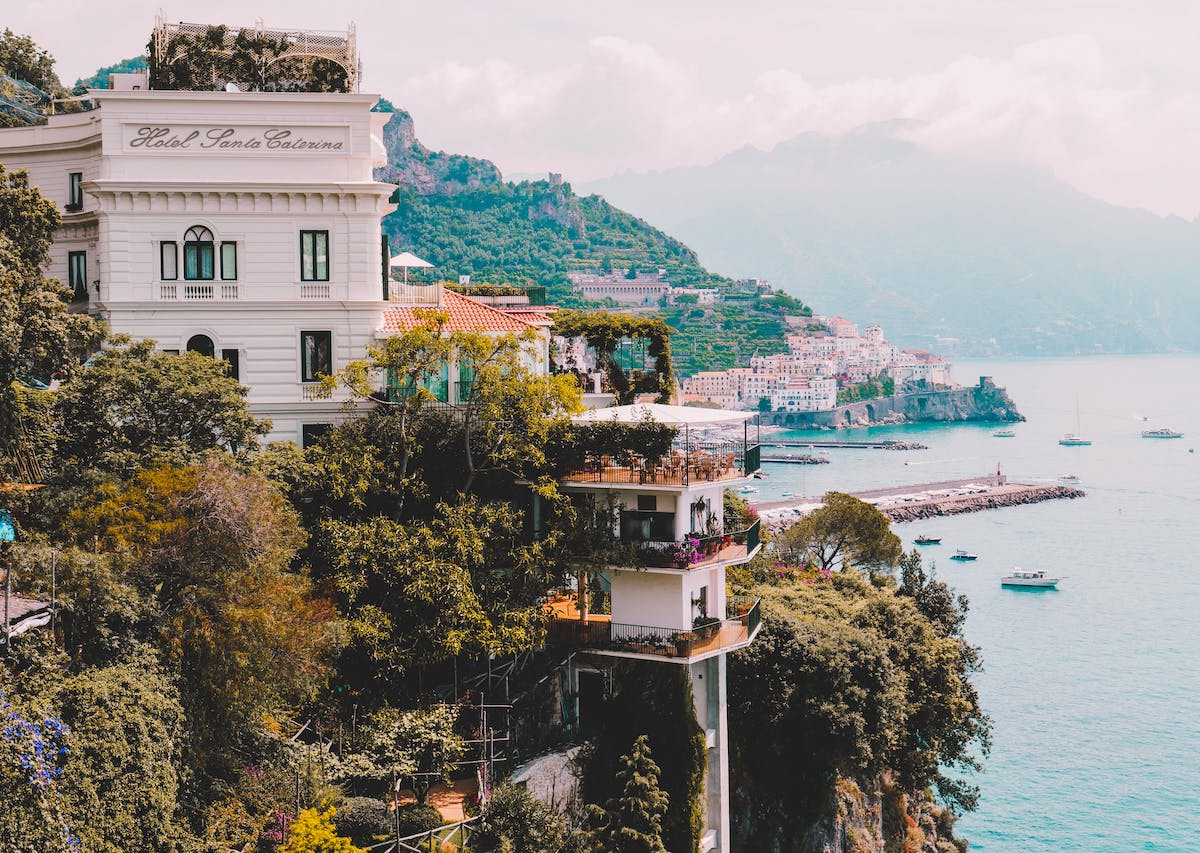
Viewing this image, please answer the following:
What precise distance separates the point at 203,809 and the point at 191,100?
15.3 m

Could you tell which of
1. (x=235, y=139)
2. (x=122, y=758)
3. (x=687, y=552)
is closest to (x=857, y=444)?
(x=235, y=139)

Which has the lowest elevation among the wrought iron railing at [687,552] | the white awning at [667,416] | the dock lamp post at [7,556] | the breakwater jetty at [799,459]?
the breakwater jetty at [799,459]

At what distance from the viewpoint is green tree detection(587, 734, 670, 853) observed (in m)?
23.3

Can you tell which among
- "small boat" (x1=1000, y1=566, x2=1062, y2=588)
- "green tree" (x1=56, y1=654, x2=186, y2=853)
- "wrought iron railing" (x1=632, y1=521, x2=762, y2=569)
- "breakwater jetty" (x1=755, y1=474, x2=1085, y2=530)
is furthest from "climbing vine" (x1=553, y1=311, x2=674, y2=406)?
"breakwater jetty" (x1=755, y1=474, x2=1085, y2=530)

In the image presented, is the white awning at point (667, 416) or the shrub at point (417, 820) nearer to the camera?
the shrub at point (417, 820)

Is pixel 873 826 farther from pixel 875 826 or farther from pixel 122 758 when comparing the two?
pixel 122 758

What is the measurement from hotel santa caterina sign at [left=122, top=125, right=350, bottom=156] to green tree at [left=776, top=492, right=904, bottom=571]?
25233 mm

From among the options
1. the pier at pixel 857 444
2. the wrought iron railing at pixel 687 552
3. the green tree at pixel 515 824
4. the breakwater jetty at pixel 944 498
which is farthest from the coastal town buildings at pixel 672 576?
the pier at pixel 857 444

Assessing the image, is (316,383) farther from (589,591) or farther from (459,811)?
(459,811)

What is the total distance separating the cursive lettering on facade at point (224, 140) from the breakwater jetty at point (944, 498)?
8771 cm

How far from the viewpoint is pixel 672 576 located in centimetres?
2564

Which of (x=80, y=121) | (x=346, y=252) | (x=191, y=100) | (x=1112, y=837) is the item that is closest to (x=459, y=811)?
(x=346, y=252)

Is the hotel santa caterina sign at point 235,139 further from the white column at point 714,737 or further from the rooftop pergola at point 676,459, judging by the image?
the white column at point 714,737

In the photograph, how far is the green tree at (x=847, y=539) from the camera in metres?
47.7
